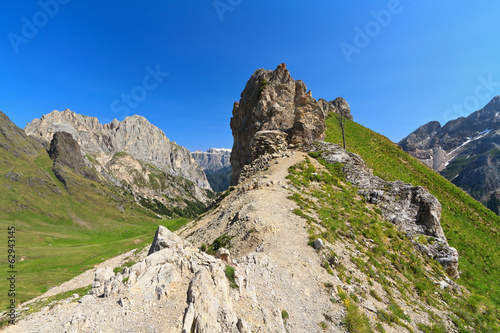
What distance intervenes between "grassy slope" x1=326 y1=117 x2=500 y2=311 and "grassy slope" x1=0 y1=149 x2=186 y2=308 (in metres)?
51.6

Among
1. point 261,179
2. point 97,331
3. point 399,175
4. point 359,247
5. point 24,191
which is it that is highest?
point 24,191

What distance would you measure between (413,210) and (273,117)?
28638 mm

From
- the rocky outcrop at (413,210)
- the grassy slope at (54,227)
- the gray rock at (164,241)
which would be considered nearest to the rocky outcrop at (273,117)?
the rocky outcrop at (413,210)

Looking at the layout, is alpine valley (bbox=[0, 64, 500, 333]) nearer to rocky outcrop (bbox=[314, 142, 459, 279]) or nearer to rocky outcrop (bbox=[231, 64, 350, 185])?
rocky outcrop (bbox=[314, 142, 459, 279])

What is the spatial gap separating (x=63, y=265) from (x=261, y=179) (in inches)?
1914

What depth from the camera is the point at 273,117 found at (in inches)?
1758

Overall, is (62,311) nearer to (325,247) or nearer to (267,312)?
(267,312)

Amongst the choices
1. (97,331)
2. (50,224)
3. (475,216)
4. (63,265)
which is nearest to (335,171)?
(475,216)

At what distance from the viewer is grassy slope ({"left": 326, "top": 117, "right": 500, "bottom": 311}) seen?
76.8ft

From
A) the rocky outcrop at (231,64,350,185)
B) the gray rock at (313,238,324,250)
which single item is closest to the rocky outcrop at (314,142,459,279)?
the rocky outcrop at (231,64,350,185)

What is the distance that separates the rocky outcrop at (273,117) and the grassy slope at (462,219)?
1551 centimetres

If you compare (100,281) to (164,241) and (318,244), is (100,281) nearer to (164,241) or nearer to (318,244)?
(164,241)

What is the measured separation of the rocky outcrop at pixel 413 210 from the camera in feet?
73.8

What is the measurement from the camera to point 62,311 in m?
8.91
